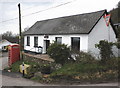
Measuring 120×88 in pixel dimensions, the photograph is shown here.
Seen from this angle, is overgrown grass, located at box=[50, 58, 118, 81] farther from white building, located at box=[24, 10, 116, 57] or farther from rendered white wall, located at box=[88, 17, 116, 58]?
rendered white wall, located at box=[88, 17, 116, 58]

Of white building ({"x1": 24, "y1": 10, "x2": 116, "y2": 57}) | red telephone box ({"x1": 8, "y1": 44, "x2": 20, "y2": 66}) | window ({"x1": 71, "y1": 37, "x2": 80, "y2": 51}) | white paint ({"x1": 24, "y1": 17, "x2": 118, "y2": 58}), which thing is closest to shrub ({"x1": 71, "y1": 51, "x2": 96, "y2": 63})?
white building ({"x1": 24, "y1": 10, "x2": 116, "y2": 57})

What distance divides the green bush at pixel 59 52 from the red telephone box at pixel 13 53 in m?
6.40

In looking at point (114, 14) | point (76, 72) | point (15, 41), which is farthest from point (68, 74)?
point (15, 41)

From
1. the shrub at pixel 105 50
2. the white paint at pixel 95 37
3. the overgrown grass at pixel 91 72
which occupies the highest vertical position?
the white paint at pixel 95 37

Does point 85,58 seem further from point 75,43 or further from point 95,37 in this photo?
point 75,43

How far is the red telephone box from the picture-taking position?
15.7 m

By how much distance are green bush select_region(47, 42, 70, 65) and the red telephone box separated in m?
6.40

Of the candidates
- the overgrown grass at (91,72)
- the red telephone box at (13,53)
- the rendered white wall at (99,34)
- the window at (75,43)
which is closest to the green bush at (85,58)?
the overgrown grass at (91,72)

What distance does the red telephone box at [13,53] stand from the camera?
51.5ft

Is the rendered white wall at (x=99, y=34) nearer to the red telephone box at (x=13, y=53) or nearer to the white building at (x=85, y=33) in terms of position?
the white building at (x=85, y=33)

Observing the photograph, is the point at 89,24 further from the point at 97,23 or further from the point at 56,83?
the point at 56,83

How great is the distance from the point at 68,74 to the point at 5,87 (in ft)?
13.5

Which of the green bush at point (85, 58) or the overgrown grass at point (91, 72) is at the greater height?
the green bush at point (85, 58)

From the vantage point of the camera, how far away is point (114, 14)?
35.1 meters
